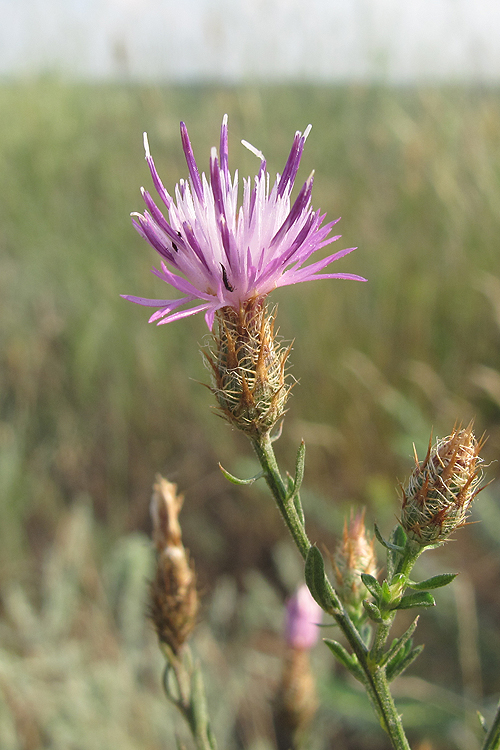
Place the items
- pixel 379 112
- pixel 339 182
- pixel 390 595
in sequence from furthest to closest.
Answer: pixel 379 112 → pixel 339 182 → pixel 390 595

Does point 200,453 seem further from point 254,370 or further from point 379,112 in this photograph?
point 379,112

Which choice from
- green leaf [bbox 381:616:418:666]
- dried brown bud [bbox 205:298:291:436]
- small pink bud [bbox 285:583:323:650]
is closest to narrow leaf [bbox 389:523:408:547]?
green leaf [bbox 381:616:418:666]

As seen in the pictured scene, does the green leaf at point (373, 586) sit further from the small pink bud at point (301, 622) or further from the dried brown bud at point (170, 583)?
the small pink bud at point (301, 622)

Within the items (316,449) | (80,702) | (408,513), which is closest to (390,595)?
(408,513)

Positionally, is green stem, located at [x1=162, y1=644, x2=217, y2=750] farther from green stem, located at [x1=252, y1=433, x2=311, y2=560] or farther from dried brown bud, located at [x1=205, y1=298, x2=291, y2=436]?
dried brown bud, located at [x1=205, y1=298, x2=291, y2=436]

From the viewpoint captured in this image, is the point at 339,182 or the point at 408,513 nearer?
the point at 408,513

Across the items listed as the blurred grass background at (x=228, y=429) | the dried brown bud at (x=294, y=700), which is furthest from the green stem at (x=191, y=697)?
the blurred grass background at (x=228, y=429)
